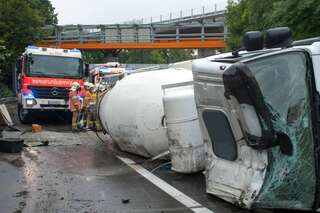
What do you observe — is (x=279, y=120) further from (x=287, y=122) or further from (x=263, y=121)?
(x=263, y=121)

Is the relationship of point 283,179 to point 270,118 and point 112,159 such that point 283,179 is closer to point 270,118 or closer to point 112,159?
point 270,118

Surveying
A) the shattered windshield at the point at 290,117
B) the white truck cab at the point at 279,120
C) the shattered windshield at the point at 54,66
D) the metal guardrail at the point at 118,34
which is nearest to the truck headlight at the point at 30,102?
the shattered windshield at the point at 54,66

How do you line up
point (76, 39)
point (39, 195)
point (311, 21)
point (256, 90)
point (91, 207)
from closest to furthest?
point (256, 90) → point (91, 207) → point (39, 195) → point (311, 21) → point (76, 39)

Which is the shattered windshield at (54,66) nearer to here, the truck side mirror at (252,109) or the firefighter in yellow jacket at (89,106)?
the firefighter in yellow jacket at (89,106)

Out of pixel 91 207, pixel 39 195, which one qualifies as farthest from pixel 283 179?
pixel 39 195

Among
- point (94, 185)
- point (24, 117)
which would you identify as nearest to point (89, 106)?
point (24, 117)

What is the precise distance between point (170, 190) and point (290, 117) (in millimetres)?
2623

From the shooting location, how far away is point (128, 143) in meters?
11.5

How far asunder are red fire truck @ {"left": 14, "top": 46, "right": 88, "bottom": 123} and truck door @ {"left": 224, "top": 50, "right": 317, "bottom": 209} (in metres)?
15.0

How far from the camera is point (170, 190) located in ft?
26.7

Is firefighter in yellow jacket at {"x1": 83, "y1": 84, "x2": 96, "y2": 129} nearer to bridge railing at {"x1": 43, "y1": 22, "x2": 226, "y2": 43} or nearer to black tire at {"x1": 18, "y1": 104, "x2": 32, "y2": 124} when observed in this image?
black tire at {"x1": 18, "y1": 104, "x2": 32, "y2": 124}

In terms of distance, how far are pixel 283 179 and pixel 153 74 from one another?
5.57 meters

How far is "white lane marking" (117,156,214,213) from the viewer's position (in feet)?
23.0

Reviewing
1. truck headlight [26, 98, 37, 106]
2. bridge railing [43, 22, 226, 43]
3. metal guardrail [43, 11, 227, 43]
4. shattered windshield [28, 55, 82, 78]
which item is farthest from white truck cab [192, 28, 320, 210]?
bridge railing [43, 22, 226, 43]
